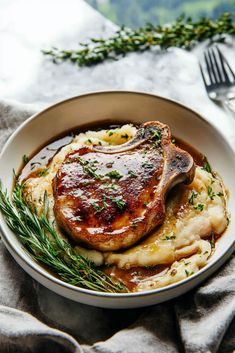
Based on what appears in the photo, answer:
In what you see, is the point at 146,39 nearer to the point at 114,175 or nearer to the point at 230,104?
the point at 230,104

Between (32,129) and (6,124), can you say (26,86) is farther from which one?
(32,129)

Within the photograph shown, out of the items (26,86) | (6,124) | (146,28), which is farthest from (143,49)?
(6,124)

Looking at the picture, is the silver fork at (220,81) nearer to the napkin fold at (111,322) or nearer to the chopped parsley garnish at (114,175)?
the chopped parsley garnish at (114,175)

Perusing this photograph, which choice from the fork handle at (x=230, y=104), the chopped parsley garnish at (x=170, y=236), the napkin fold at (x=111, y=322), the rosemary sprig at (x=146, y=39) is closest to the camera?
the napkin fold at (x=111, y=322)

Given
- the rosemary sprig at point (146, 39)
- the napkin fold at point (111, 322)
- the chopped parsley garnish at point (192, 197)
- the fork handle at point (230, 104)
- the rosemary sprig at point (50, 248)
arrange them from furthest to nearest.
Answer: the rosemary sprig at point (146, 39)
the fork handle at point (230, 104)
the chopped parsley garnish at point (192, 197)
the rosemary sprig at point (50, 248)
the napkin fold at point (111, 322)

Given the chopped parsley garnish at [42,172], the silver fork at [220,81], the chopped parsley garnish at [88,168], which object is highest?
the silver fork at [220,81]

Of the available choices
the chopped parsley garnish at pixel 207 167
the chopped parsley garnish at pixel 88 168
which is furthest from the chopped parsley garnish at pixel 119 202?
the chopped parsley garnish at pixel 207 167

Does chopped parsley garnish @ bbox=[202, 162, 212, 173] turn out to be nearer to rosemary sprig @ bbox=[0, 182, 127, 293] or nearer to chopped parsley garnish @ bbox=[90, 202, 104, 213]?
chopped parsley garnish @ bbox=[90, 202, 104, 213]

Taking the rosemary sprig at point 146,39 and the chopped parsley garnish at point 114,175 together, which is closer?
the chopped parsley garnish at point 114,175

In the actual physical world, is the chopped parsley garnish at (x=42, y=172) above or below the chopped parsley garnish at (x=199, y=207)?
below
